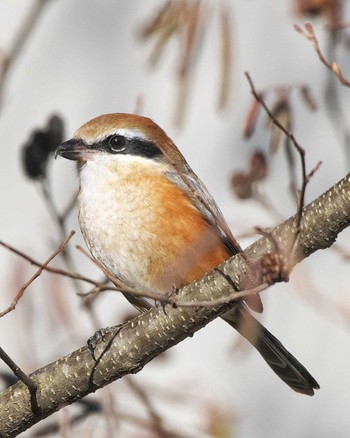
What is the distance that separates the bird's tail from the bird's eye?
2.85 feet

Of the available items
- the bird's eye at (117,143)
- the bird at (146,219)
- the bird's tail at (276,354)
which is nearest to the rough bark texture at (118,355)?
the bird at (146,219)

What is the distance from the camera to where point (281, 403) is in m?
5.79

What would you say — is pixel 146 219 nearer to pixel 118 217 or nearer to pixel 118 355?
pixel 118 217

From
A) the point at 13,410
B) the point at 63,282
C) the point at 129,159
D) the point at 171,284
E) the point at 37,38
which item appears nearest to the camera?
the point at 13,410

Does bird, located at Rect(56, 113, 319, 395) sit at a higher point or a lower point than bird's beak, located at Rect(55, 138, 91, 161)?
lower

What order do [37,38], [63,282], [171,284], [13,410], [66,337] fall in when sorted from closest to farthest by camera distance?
[13,410], [171,284], [63,282], [66,337], [37,38]

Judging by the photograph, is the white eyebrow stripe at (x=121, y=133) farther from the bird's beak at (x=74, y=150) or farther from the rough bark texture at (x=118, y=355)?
the rough bark texture at (x=118, y=355)

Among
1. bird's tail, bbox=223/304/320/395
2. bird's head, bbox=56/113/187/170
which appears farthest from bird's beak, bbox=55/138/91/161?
bird's tail, bbox=223/304/320/395

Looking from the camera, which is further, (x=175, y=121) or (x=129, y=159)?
(x=129, y=159)

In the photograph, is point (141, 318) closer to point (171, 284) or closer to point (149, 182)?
point (171, 284)

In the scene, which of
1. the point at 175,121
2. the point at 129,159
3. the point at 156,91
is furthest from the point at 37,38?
the point at 175,121

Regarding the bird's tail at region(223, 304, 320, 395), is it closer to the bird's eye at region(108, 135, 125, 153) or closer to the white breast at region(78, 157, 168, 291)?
the white breast at region(78, 157, 168, 291)

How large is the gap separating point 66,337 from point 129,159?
195cm

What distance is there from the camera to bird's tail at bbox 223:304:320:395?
392cm
